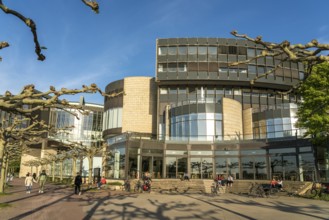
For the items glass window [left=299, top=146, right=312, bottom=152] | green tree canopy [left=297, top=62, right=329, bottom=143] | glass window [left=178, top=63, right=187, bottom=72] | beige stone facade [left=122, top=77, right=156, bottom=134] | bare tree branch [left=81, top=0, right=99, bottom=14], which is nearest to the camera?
bare tree branch [left=81, top=0, right=99, bottom=14]

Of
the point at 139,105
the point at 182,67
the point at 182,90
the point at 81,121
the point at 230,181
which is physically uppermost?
the point at 182,67

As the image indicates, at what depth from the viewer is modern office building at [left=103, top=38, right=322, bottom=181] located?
33.0 metres

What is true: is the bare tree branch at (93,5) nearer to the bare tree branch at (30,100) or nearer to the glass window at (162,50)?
the bare tree branch at (30,100)

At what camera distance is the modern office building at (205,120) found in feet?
108

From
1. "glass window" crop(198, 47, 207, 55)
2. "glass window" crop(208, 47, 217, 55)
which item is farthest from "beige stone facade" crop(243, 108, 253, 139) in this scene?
"glass window" crop(198, 47, 207, 55)

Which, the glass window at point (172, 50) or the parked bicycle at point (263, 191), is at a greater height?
the glass window at point (172, 50)

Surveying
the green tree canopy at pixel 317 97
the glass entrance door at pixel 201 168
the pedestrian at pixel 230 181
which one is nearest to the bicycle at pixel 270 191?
the green tree canopy at pixel 317 97

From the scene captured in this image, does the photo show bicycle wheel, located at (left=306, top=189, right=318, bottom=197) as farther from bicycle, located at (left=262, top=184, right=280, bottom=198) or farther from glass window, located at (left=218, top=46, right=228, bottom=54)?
glass window, located at (left=218, top=46, right=228, bottom=54)

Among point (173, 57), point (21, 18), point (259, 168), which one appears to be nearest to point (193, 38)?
point (173, 57)

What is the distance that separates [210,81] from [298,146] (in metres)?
18.0

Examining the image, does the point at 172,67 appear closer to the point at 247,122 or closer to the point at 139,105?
the point at 139,105

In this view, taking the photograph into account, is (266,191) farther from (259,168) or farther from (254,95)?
(254,95)

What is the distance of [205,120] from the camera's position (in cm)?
3925

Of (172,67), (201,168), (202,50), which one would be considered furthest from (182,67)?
(201,168)
